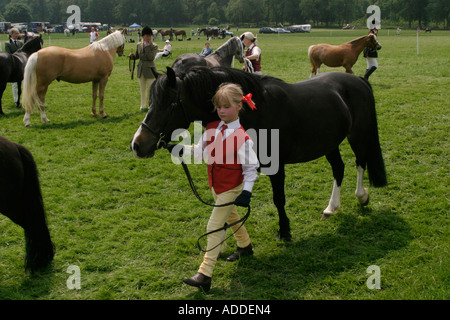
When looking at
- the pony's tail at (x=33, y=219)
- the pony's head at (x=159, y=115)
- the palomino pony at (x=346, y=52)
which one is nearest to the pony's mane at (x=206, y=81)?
the pony's head at (x=159, y=115)

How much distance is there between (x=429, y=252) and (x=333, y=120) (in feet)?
5.61

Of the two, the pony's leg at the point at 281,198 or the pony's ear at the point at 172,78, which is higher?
the pony's ear at the point at 172,78

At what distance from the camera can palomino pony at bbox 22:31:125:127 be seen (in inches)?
380

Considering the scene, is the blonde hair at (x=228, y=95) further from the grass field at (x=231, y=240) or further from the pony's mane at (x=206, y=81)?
the grass field at (x=231, y=240)

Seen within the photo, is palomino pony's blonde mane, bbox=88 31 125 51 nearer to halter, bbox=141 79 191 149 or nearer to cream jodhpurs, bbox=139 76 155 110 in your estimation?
cream jodhpurs, bbox=139 76 155 110

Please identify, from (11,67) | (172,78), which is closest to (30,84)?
(11,67)

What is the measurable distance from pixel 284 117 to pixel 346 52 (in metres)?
11.2

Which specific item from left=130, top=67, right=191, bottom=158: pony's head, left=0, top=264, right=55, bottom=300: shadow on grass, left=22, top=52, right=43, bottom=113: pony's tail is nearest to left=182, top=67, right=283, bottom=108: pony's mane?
left=130, top=67, right=191, bottom=158: pony's head

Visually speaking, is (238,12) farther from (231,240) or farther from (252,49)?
(231,240)

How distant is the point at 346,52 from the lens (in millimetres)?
14289

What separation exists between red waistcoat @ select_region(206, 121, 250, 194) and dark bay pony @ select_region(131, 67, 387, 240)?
1.20 feet

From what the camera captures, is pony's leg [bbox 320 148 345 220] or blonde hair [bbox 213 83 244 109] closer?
blonde hair [bbox 213 83 244 109]

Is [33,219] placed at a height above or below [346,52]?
below

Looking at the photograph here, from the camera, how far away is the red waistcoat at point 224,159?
347cm
